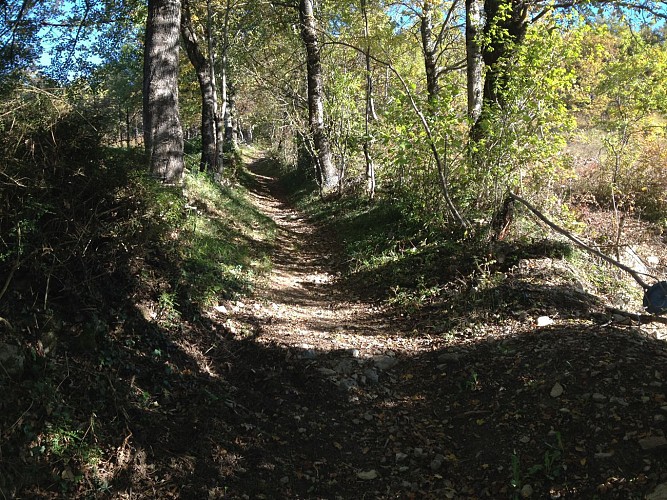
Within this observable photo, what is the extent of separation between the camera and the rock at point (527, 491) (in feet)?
10.2

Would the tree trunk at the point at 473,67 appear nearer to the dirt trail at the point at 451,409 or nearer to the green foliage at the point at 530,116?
the green foliage at the point at 530,116

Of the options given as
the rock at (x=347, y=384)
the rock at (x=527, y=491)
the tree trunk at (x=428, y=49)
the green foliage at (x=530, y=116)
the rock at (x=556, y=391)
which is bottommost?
the rock at (x=527, y=491)

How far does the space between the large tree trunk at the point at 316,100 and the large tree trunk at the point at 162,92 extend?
24.5 ft

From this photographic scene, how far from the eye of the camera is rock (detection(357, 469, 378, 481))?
3593 mm

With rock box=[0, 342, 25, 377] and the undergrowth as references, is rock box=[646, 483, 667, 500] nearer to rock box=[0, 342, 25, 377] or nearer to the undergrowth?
the undergrowth

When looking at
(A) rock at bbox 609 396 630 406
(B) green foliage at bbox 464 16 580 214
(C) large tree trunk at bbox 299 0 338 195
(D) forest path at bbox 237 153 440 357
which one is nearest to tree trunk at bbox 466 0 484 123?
(B) green foliage at bbox 464 16 580 214

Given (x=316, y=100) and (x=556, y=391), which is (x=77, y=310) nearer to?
(x=556, y=391)

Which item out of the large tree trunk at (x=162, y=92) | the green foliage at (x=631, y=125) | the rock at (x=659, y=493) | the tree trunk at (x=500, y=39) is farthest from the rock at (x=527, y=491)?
the green foliage at (x=631, y=125)


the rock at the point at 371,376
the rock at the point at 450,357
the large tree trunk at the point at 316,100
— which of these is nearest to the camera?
the rock at the point at 371,376

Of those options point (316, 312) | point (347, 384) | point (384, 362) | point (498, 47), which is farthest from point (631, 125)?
point (347, 384)

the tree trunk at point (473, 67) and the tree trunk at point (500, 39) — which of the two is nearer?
the tree trunk at point (500, 39)

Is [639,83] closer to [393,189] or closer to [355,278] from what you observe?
[393,189]

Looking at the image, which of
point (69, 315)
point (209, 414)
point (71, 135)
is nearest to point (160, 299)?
point (69, 315)

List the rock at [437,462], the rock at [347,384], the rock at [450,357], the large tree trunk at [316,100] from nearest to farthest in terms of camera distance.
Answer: the rock at [437,462]
the rock at [347,384]
the rock at [450,357]
the large tree trunk at [316,100]
